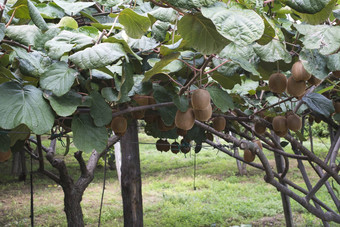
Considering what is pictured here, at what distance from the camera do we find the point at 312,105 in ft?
4.92

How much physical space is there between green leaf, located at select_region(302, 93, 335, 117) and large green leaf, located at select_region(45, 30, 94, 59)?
99cm

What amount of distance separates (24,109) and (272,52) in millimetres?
615

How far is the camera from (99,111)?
1.04 meters

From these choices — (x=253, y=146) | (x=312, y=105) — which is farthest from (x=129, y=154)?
(x=312, y=105)

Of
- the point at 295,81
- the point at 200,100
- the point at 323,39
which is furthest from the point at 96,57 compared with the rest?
the point at 295,81

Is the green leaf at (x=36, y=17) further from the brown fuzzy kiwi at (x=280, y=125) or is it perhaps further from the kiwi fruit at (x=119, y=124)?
the brown fuzzy kiwi at (x=280, y=125)

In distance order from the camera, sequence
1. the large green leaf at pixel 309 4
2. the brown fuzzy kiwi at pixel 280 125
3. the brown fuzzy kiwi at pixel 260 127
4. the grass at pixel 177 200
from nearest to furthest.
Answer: the large green leaf at pixel 309 4 → the brown fuzzy kiwi at pixel 280 125 → the brown fuzzy kiwi at pixel 260 127 → the grass at pixel 177 200

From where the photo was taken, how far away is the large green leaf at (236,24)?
627 millimetres

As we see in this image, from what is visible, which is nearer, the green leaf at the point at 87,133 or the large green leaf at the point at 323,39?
the large green leaf at the point at 323,39

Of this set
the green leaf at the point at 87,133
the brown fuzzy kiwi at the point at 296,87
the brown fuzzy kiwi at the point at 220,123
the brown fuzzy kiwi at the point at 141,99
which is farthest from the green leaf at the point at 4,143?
the brown fuzzy kiwi at the point at 296,87

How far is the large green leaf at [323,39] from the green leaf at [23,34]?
0.66m

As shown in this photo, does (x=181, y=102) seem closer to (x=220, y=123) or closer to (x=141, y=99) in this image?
(x=141, y=99)

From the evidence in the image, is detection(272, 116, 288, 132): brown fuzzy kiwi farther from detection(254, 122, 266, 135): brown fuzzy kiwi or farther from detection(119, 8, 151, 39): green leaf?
detection(119, 8, 151, 39): green leaf

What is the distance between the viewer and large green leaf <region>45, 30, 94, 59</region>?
2.72ft
